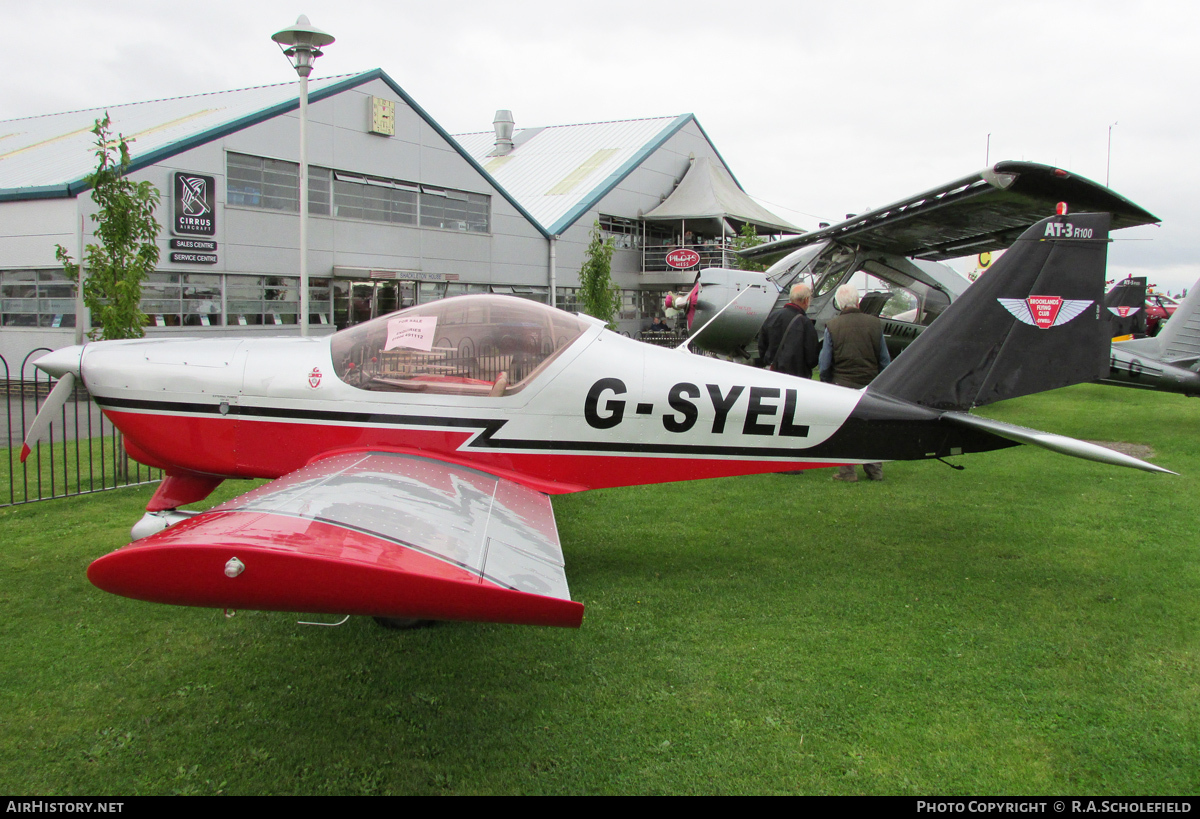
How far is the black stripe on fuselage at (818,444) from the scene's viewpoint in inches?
172

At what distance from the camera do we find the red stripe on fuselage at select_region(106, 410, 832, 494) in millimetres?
4383

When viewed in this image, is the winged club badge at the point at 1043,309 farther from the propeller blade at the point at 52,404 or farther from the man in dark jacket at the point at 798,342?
the propeller blade at the point at 52,404

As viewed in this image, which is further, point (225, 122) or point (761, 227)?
point (761, 227)

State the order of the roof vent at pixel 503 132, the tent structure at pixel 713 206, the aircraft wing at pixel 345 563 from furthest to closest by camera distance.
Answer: the roof vent at pixel 503 132, the tent structure at pixel 713 206, the aircraft wing at pixel 345 563

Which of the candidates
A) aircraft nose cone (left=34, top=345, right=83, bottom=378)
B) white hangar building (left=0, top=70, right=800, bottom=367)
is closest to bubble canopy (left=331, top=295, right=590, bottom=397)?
aircraft nose cone (left=34, top=345, right=83, bottom=378)

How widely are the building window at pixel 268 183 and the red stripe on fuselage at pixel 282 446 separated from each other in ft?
47.4

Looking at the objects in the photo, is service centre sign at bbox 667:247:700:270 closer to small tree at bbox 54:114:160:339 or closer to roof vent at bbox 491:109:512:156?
roof vent at bbox 491:109:512:156

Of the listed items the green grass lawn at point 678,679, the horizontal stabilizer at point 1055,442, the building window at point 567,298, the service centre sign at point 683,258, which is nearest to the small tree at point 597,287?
the service centre sign at point 683,258

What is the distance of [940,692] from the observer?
11.4ft

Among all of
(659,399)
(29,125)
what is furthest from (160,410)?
(29,125)

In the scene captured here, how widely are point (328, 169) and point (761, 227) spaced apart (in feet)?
65.6

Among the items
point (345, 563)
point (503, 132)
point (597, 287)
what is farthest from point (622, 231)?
point (345, 563)

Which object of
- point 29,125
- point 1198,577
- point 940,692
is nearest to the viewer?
point 940,692

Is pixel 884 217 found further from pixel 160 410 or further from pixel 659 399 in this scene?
pixel 160 410
